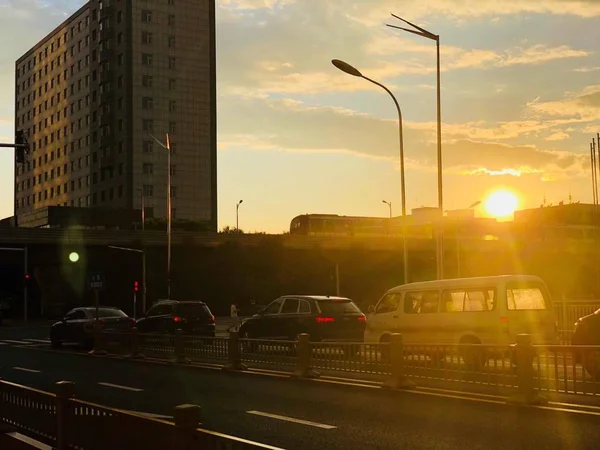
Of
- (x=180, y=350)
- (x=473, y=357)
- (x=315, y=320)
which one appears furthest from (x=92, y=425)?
(x=315, y=320)

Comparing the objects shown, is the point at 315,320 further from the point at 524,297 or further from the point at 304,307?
the point at 524,297

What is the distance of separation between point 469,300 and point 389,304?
8.82ft

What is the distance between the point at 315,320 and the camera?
21953 mm

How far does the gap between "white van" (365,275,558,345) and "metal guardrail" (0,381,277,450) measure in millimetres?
11826

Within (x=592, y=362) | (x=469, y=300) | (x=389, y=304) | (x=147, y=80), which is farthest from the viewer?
(x=147, y=80)

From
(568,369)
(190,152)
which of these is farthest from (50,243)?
(568,369)

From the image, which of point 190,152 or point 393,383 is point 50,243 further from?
point 393,383

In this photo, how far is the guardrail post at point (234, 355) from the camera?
744 inches

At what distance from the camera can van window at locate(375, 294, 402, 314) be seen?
1976 centimetres

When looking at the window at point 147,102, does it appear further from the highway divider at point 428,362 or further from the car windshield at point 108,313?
the highway divider at point 428,362

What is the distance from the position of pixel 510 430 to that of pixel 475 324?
7.58m

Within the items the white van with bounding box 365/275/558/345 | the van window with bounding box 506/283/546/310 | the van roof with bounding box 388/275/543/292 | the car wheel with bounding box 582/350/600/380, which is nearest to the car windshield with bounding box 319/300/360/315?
the white van with bounding box 365/275/558/345

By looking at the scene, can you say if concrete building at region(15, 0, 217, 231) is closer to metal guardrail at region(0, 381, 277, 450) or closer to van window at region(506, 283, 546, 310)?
van window at region(506, 283, 546, 310)

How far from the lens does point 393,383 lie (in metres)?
14.5
